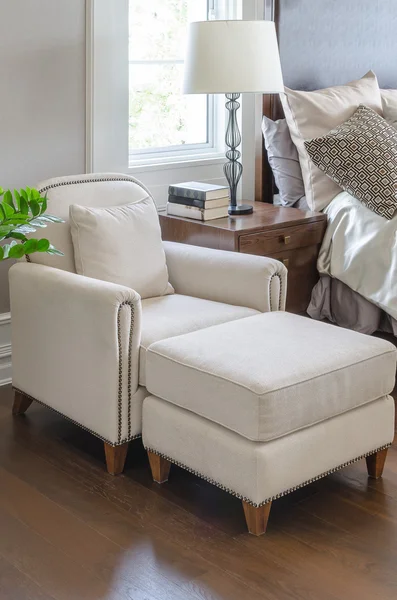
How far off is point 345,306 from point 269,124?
0.94m

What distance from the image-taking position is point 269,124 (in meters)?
4.01

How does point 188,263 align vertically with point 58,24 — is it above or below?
below

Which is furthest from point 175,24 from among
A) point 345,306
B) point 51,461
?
point 51,461

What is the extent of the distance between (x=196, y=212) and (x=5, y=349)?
3.16ft

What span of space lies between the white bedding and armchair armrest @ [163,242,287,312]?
2.36ft

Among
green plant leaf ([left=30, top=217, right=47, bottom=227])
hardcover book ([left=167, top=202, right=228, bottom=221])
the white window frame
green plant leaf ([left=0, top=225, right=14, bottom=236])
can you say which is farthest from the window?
green plant leaf ([left=0, top=225, right=14, bottom=236])

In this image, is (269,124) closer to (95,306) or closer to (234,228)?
(234,228)

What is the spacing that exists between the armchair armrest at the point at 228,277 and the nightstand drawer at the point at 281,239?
300 mm

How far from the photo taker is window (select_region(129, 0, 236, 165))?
3.82 meters

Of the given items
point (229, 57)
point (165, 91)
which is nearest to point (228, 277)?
point (229, 57)

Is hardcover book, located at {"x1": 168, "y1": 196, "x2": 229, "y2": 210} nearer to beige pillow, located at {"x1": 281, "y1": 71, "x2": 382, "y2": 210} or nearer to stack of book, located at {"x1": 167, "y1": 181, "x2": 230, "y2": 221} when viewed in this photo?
stack of book, located at {"x1": 167, "y1": 181, "x2": 230, "y2": 221}

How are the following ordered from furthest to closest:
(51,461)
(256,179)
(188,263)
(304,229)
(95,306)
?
(256,179)
(304,229)
(188,263)
(51,461)
(95,306)

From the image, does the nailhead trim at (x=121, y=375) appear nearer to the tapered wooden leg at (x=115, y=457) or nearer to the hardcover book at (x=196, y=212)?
the tapered wooden leg at (x=115, y=457)

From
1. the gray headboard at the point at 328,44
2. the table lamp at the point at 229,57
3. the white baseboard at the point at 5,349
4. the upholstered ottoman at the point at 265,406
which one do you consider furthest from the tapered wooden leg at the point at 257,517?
the gray headboard at the point at 328,44
